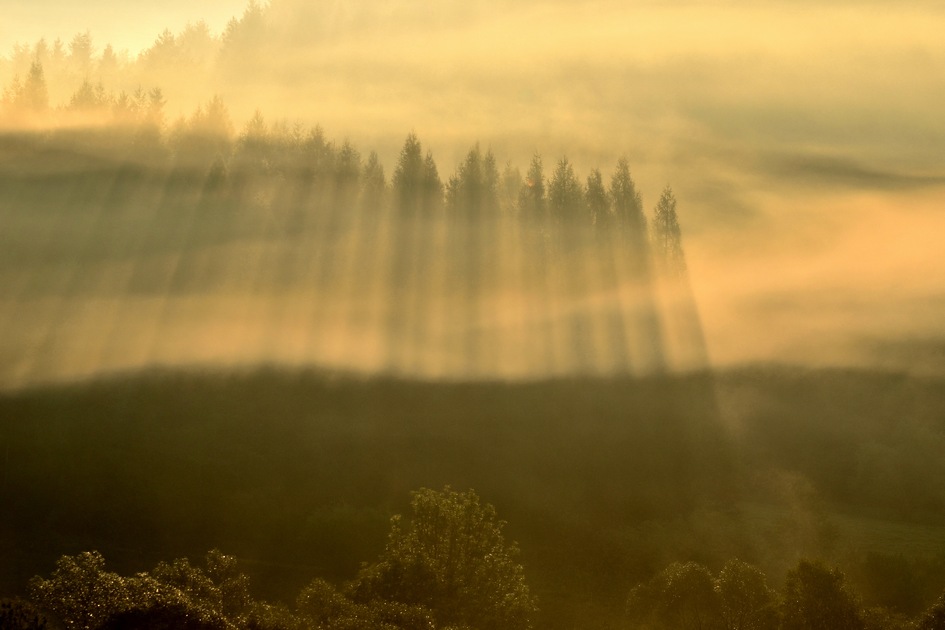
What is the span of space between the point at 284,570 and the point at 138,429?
1740 inches

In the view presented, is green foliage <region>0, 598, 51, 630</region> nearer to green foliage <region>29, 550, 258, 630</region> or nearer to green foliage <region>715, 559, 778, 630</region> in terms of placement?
green foliage <region>29, 550, 258, 630</region>

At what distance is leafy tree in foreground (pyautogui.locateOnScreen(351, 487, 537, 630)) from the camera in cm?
8531

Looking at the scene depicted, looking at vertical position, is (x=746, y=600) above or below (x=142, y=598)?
above

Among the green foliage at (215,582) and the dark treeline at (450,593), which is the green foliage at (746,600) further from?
the green foliage at (215,582)

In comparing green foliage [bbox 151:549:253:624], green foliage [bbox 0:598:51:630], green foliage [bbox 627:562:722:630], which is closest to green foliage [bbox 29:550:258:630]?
green foliage [bbox 151:549:253:624]

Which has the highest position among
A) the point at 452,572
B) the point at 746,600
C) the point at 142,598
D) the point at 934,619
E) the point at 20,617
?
the point at 452,572

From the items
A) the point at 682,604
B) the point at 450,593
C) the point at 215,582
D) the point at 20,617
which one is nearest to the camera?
the point at 20,617

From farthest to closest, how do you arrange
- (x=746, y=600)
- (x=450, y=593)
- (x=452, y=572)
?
(x=452, y=572), (x=450, y=593), (x=746, y=600)

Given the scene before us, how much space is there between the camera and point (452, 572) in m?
92.7

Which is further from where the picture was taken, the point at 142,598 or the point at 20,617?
the point at 142,598

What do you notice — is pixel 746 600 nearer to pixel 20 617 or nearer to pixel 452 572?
pixel 452 572

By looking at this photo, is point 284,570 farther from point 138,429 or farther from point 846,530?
point 846,530

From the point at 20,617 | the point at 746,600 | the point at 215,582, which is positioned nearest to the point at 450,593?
the point at 215,582

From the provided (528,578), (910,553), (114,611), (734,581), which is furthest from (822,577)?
(910,553)
